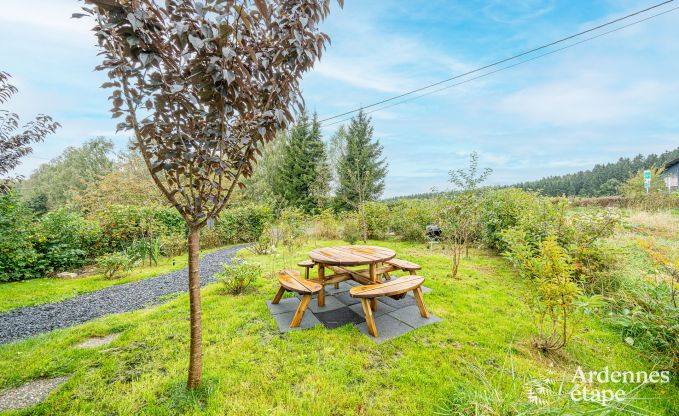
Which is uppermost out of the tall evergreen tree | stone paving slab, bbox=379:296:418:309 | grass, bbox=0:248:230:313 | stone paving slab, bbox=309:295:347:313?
the tall evergreen tree

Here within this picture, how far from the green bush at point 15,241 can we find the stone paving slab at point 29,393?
3421 mm

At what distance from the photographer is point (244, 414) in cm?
179

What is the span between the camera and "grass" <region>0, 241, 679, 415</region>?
1.85 metres

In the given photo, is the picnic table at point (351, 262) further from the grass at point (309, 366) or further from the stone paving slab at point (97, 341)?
the stone paving slab at point (97, 341)

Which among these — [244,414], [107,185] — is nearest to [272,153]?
[107,185]

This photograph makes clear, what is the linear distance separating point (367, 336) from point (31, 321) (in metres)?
4.85

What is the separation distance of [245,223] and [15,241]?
267 inches

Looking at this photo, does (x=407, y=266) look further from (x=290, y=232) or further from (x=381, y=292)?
(x=290, y=232)

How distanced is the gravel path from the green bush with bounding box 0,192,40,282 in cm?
132

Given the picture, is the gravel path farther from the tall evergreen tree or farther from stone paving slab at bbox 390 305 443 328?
the tall evergreen tree

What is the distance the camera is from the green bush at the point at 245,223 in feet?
35.5

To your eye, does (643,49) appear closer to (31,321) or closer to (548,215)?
(548,215)

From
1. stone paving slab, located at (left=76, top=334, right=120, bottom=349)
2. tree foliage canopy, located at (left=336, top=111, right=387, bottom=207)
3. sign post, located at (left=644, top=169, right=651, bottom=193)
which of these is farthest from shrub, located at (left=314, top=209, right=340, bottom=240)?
sign post, located at (left=644, top=169, right=651, bottom=193)

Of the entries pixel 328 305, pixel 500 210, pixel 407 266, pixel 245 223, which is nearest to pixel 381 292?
pixel 328 305
